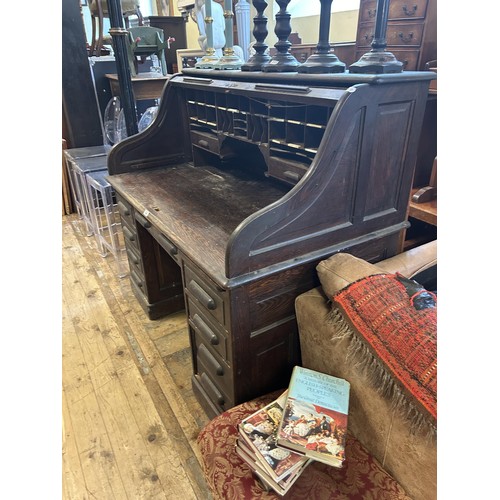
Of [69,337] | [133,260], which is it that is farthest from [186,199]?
[69,337]

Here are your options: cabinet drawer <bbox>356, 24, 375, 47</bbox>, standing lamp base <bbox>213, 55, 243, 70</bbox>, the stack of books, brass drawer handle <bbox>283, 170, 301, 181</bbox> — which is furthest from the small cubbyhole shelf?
cabinet drawer <bbox>356, 24, 375, 47</bbox>

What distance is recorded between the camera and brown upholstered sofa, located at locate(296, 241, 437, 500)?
3.04ft

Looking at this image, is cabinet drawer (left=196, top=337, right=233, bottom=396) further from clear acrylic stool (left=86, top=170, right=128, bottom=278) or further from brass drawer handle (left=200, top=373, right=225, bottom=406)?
clear acrylic stool (left=86, top=170, right=128, bottom=278)

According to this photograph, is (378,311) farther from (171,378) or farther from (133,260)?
(133,260)

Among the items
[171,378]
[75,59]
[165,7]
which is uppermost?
[165,7]

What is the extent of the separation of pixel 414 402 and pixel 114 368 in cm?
156

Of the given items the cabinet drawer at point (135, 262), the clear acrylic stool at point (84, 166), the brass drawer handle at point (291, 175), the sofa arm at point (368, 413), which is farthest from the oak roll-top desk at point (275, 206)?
the clear acrylic stool at point (84, 166)

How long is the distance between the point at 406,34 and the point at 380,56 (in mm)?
984

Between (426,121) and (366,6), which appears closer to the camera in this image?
(426,121)

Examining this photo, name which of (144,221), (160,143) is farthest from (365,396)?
(160,143)

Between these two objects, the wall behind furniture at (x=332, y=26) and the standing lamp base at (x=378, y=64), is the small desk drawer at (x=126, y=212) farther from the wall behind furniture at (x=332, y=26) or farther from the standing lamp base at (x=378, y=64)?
the wall behind furniture at (x=332, y=26)

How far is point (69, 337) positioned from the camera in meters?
2.24

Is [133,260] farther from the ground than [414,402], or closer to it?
closer to it

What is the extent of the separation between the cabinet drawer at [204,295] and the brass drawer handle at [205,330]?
0.19 feet
